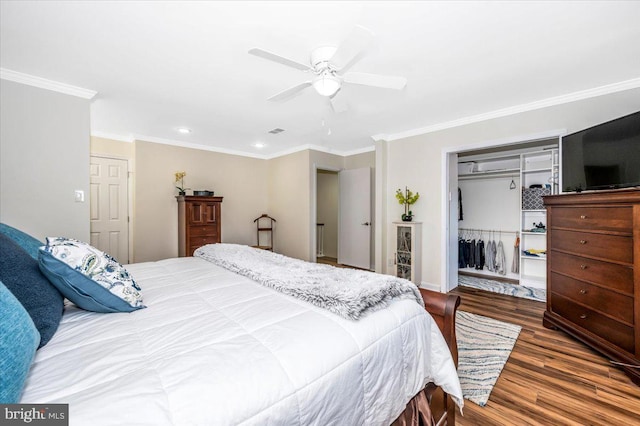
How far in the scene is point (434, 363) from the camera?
4.34 feet

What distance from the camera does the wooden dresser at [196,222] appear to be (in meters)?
4.34

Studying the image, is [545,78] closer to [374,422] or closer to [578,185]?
[578,185]

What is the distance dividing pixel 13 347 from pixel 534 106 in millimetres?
4282

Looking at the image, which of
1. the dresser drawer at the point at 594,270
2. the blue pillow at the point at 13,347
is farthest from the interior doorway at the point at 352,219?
the blue pillow at the point at 13,347

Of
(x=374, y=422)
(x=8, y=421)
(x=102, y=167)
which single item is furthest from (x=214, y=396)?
(x=102, y=167)

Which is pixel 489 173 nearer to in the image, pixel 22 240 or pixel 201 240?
pixel 201 240

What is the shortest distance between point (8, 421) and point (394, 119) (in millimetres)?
3868

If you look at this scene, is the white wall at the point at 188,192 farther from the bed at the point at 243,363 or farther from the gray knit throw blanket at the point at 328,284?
Result: the bed at the point at 243,363

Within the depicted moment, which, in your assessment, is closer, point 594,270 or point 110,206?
point 594,270

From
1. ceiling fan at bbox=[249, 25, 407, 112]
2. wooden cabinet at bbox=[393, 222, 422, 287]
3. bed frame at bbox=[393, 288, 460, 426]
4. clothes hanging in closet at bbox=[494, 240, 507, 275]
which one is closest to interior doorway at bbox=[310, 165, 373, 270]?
wooden cabinet at bbox=[393, 222, 422, 287]

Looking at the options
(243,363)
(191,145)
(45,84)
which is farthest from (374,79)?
(191,145)

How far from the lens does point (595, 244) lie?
2.19 m

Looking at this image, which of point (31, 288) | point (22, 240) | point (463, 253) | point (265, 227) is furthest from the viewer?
point (265, 227)

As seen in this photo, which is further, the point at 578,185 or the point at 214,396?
the point at 578,185
